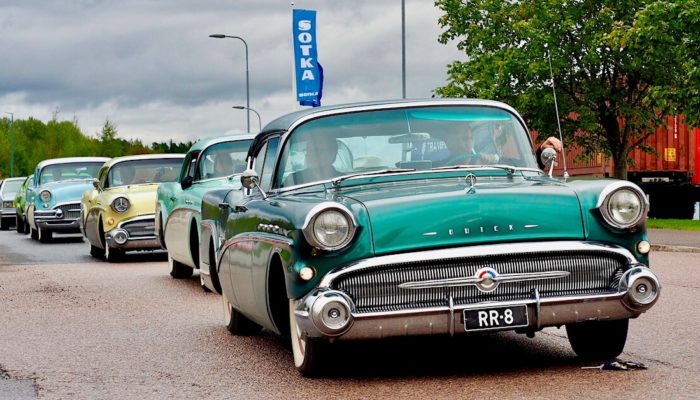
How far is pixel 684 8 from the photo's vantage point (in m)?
30.2

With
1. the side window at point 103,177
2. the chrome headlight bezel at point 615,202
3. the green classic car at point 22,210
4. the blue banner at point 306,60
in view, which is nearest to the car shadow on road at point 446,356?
the chrome headlight bezel at point 615,202

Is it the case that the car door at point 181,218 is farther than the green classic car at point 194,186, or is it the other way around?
the car door at point 181,218

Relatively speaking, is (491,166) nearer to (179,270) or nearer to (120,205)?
(179,270)

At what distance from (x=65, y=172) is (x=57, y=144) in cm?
11710

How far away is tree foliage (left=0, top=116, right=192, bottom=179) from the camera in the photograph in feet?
431

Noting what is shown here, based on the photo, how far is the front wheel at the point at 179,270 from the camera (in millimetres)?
15539

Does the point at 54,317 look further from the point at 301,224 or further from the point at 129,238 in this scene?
the point at 129,238

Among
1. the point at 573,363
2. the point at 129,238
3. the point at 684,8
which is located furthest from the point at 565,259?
the point at 684,8

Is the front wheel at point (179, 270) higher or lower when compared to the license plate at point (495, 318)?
lower

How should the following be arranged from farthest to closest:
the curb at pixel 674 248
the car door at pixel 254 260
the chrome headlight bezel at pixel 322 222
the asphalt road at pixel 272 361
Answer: the curb at pixel 674 248 < the car door at pixel 254 260 < the asphalt road at pixel 272 361 < the chrome headlight bezel at pixel 322 222

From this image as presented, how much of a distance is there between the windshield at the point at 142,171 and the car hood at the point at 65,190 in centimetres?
683

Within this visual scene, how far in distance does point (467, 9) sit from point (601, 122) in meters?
6.39

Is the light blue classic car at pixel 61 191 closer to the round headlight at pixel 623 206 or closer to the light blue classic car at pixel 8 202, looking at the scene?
the light blue classic car at pixel 8 202

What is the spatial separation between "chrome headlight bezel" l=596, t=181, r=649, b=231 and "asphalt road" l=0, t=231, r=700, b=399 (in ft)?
2.64
